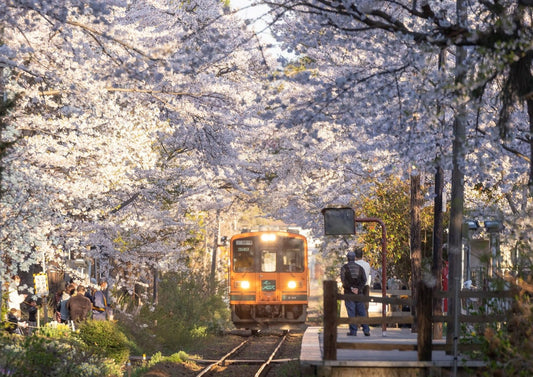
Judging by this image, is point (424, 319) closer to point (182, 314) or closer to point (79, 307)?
point (79, 307)

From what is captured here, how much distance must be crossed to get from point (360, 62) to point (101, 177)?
6741 mm

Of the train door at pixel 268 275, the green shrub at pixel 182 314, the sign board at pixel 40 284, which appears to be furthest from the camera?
the train door at pixel 268 275

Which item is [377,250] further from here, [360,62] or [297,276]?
[360,62]

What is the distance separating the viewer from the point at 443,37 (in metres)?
11.4

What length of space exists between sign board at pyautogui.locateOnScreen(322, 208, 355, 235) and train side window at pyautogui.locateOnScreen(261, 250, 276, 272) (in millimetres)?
12268

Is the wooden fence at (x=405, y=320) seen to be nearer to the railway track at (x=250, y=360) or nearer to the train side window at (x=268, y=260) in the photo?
the railway track at (x=250, y=360)

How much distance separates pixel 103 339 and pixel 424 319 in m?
8.84

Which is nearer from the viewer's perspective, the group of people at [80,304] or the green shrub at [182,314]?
the group of people at [80,304]

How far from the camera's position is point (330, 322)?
44.7 feet

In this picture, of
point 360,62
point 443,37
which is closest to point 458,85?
point 443,37

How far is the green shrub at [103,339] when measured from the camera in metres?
19.6

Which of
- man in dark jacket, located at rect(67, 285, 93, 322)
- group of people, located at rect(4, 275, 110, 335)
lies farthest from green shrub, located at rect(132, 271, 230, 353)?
man in dark jacket, located at rect(67, 285, 93, 322)

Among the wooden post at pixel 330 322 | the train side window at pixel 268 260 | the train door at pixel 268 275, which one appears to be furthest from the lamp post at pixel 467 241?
the train side window at pixel 268 260

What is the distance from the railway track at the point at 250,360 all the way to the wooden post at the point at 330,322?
566cm
